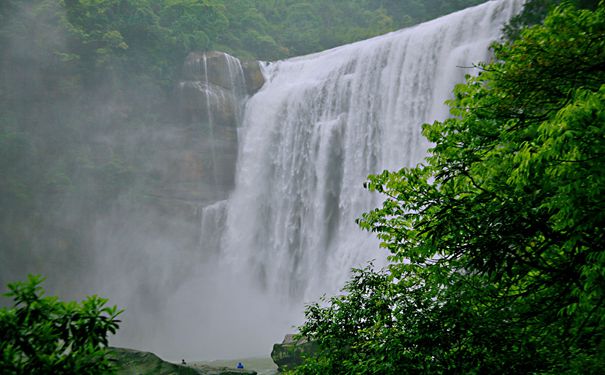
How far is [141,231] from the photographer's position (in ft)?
119

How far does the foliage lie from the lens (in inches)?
118

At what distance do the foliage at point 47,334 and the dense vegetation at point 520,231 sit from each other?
11.2 ft

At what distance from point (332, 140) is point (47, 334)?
2871cm

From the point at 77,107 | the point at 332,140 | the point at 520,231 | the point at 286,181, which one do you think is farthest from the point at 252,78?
the point at 520,231

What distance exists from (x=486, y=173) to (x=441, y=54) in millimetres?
22673

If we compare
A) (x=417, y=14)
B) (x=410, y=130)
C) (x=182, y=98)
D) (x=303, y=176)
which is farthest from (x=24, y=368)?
(x=417, y=14)

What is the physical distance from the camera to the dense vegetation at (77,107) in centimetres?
3306

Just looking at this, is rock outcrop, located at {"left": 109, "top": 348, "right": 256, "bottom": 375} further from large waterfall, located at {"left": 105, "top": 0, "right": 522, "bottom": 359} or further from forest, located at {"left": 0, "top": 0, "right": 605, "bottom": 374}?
large waterfall, located at {"left": 105, "top": 0, "right": 522, "bottom": 359}

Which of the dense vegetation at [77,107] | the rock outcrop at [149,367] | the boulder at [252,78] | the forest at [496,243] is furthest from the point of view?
the boulder at [252,78]

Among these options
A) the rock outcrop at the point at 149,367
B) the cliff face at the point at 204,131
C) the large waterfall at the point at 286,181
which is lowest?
the rock outcrop at the point at 149,367

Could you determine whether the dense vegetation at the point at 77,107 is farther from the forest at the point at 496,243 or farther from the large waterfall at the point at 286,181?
the forest at the point at 496,243

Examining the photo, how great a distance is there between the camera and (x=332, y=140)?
31.3 metres

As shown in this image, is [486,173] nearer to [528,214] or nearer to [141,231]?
[528,214]

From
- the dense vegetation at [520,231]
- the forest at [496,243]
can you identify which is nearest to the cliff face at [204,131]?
the forest at [496,243]
